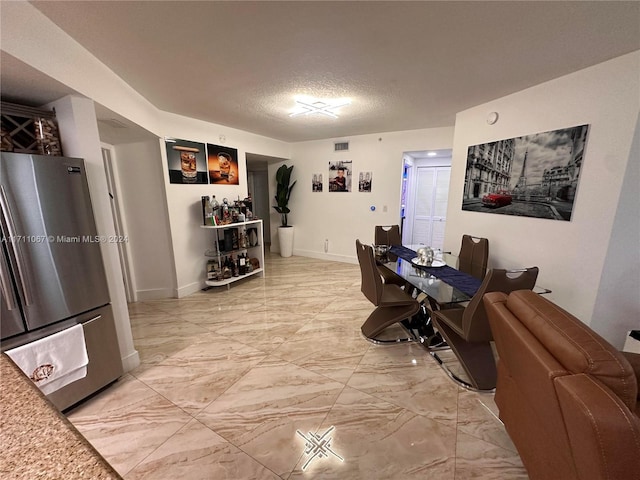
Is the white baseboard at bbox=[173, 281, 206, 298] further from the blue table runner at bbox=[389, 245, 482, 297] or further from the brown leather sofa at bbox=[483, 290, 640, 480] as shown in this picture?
the brown leather sofa at bbox=[483, 290, 640, 480]

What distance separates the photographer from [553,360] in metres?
0.94

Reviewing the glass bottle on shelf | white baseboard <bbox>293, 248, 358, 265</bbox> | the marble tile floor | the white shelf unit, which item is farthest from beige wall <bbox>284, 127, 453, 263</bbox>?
the marble tile floor

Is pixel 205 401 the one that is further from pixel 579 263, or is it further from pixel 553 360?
pixel 579 263

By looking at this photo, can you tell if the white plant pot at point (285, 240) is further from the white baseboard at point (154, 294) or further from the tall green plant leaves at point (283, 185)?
the white baseboard at point (154, 294)

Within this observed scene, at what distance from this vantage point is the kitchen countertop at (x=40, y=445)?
0.48m

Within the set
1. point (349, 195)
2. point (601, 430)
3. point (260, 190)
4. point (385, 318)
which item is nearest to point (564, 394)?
point (601, 430)

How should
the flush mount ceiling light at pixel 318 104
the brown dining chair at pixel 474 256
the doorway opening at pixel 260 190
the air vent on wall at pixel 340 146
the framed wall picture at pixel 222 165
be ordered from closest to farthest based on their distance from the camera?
the brown dining chair at pixel 474 256 < the flush mount ceiling light at pixel 318 104 < the framed wall picture at pixel 222 165 < the air vent on wall at pixel 340 146 < the doorway opening at pixel 260 190

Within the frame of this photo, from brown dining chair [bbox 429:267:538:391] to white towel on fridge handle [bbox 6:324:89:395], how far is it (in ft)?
8.78

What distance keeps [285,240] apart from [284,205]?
80 cm

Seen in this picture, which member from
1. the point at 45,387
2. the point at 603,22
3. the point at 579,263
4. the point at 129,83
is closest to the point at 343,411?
the point at 45,387

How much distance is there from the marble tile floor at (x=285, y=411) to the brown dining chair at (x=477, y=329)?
0.14 meters

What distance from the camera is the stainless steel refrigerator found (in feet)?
4.58

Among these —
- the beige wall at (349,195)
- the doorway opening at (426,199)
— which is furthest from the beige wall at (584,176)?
the doorway opening at (426,199)

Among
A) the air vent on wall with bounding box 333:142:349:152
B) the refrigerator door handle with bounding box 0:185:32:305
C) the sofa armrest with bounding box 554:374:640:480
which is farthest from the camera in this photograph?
the air vent on wall with bounding box 333:142:349:152
